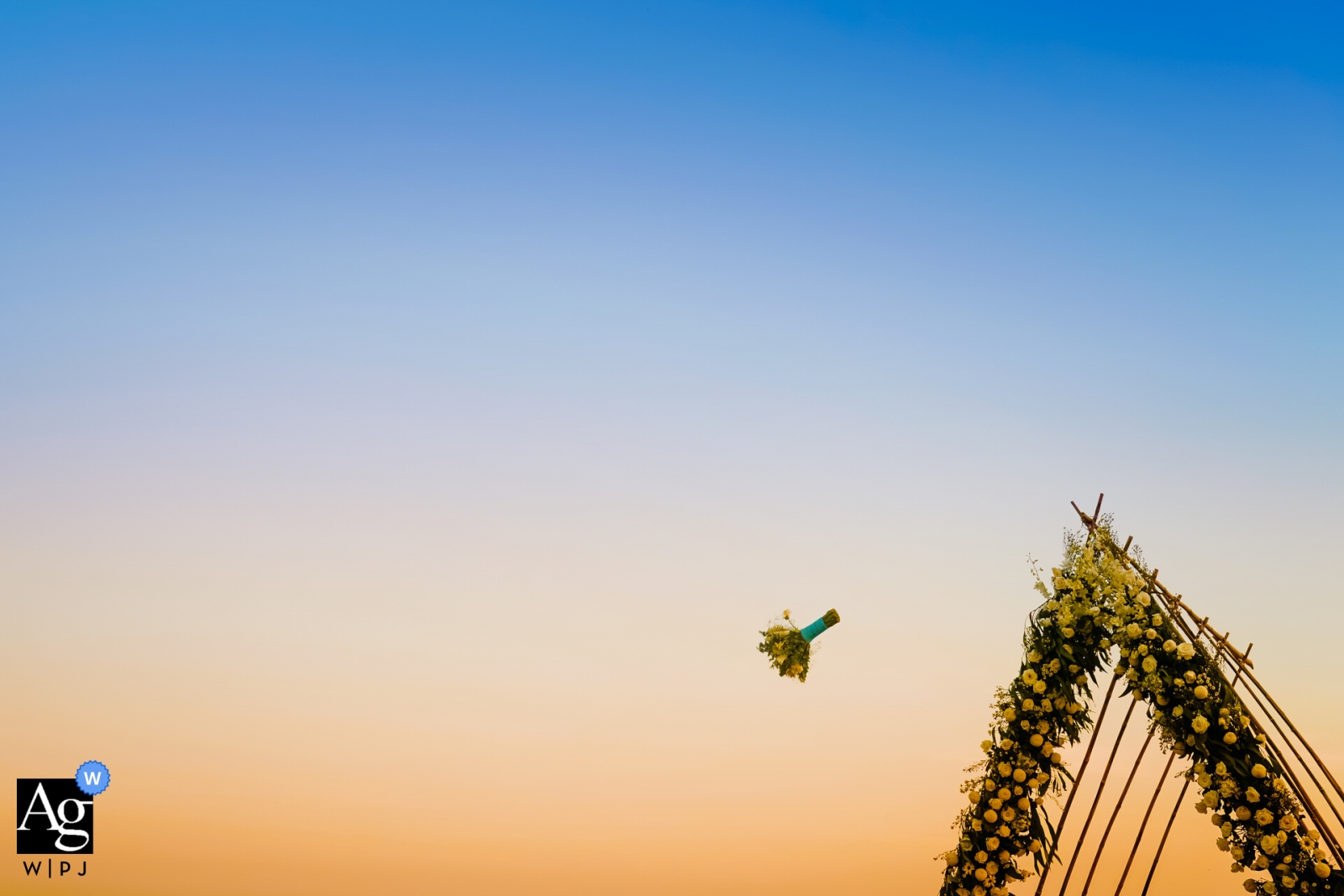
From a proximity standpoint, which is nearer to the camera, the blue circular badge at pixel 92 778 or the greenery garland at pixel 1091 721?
the greenery garland at pixel 1091 721

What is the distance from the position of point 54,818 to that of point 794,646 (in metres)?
10.5

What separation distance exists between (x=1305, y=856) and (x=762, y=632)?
539 cm

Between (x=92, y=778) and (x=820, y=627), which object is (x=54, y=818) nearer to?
(x=92, y=778)

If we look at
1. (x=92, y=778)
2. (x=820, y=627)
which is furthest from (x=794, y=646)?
(x=92, y=778)

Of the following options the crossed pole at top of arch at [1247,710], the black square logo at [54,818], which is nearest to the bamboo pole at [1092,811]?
the crossed pole at top of arch at [1247,710]

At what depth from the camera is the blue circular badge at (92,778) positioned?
47.5 feet

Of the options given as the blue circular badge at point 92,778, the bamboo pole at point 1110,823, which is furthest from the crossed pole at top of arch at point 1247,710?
the blue circular badge at point 92,778

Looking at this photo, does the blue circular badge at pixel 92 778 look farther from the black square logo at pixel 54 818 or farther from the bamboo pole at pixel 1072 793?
the bamboo pole at pixel 1072 793

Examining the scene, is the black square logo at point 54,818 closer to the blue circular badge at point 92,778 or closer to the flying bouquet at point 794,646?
the blue circular badge at point 92,778

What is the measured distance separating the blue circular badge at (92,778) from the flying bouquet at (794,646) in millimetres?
9822

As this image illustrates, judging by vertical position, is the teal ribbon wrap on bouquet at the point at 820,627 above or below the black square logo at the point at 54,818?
above

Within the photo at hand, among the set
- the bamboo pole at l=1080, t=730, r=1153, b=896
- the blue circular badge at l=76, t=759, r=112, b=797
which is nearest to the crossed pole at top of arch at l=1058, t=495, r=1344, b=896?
the bamboo pole at l=1080, t=730, r=1153, b=896

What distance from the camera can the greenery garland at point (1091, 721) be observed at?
32.6 feet

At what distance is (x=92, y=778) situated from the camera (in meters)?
14.6
